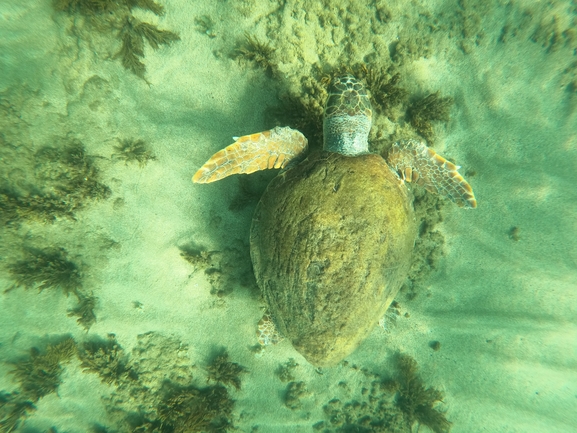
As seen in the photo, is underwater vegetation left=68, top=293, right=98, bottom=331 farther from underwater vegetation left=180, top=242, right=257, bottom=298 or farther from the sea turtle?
the sea turtle

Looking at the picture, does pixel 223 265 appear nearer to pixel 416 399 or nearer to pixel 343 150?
pixel 343 150

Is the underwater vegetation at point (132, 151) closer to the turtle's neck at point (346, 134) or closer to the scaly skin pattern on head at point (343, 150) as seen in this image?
the scaly skin pattern on head at point (343, 150)

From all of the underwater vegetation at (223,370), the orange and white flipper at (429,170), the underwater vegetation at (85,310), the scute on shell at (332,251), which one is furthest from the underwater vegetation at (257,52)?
the underwater vegetation at (223,370)

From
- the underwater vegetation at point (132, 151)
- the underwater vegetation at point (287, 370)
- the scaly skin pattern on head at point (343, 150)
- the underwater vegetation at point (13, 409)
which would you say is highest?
the scaly skin pattern on head at point (343, 150)

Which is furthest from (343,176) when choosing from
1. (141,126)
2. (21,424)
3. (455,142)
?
(21,424)

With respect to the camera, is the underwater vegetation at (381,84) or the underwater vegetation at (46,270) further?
the underwater vegetation at (46,270)

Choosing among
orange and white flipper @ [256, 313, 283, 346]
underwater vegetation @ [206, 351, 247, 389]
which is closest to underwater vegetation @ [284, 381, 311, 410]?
underwater vegetation @ [206, 351, 247, 389]

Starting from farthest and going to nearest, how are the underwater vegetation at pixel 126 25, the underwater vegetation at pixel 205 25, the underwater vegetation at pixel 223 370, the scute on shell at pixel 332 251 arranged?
1. the underwater vegetation at pixel 223 370
2. the underwater vegetation at pixel 205 25
3. the underwater vegetation at pixel 126 25
4. the scute on shell at pixel 332 251
